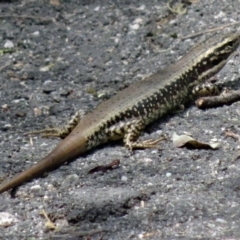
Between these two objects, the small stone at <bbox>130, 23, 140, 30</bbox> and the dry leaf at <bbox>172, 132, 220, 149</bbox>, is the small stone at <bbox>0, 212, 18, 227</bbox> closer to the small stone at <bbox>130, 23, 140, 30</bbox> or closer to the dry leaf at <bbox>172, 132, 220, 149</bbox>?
the dry leaf at <bbox>172, 132, 220, 149</bbox>

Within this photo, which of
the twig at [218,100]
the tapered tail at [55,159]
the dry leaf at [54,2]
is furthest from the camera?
the dry leaf at [54,2]

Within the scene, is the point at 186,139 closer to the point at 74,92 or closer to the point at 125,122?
the point at 125,122

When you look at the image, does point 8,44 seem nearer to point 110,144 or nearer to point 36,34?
point 36,34

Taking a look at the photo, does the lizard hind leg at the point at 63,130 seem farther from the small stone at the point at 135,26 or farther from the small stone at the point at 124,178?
the small stone at the point at 135,26

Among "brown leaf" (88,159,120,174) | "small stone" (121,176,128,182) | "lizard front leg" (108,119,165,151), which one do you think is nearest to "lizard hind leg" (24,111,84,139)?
"lizard front leg" (108,119,165,151)

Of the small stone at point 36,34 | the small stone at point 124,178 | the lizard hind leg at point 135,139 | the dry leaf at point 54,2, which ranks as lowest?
the lizard hind leg at point 135,139

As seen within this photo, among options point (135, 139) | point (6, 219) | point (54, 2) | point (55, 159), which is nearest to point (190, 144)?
point (135, 139)

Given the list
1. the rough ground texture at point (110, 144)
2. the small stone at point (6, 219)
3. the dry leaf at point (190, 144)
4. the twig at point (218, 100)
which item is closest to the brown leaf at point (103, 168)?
the rough ground texture at point (110, 144)
